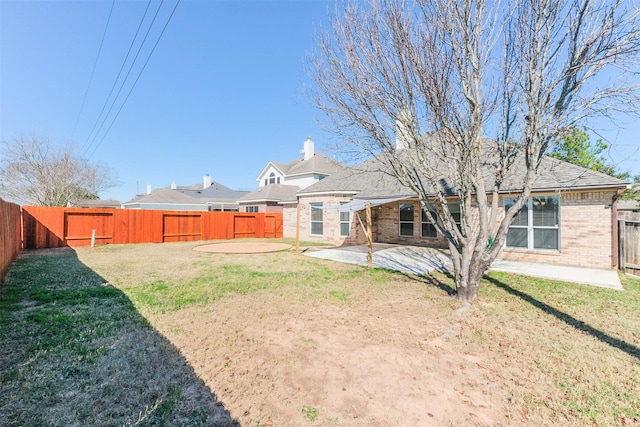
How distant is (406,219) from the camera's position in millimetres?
15805

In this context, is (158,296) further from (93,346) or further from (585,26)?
(585,26)

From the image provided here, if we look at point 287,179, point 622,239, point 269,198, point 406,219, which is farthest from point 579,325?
point 287,179

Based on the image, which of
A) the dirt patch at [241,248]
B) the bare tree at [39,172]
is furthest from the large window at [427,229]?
the bare tree at [39,172]

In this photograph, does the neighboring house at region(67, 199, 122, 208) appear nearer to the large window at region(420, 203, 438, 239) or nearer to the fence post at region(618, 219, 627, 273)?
the large window at region(420, 203, 438, 239)

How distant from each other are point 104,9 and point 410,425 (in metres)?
15.5

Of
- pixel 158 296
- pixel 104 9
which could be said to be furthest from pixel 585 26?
pixel 104 9

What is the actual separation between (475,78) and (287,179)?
25040mm

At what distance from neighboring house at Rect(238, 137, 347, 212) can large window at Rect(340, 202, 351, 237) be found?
7.64 meters

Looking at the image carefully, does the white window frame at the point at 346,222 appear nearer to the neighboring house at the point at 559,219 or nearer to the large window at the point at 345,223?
the large window at the point at 345,223

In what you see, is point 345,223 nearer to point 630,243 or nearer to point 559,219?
point 559,219

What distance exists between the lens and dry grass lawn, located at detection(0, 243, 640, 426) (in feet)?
9.54

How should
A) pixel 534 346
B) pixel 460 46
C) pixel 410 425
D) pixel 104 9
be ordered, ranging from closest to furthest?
pixel 410 425 < pixel 534 346 < pixel 460 46 < pixel 104 9

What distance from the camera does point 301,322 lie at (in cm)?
534

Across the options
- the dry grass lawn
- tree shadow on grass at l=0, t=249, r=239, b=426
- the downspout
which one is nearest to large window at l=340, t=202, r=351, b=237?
the dry grass lawn
